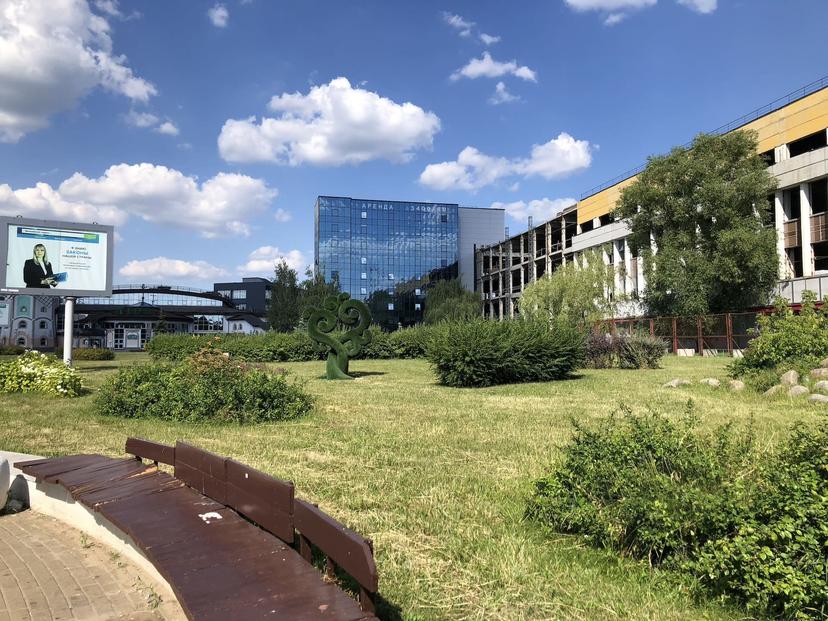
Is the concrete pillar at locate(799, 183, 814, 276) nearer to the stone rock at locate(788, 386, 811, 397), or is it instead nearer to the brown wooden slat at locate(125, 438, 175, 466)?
the stone rock at locate(788, 386, 811, 397)

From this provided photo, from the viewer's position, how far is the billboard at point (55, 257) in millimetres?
21828

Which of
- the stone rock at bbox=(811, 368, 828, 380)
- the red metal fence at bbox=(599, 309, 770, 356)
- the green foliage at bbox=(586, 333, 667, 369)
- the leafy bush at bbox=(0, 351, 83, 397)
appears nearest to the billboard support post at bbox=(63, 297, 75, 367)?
the leafy bush at bbox=(0, 351, 83, 397)

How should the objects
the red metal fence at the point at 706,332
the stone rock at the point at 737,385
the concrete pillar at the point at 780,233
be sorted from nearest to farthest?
the stone rock at the point at 737,385 < the red metal fence at the point at 706,332 < the concrete pillar at the point at 780,233

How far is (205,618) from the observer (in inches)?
94.6

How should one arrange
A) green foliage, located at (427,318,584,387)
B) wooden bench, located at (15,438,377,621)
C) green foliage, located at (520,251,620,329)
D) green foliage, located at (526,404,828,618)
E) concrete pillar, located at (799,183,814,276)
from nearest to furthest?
1. wooden bench, located at (15,438,377,621)
2. green foliage, located at (526,404,828,618)
3. green foliage, located at (427,318,584,387)
4. concrete pillar, located at (799,183,814,276)
5. green foliage, located at (520,251,620,329)

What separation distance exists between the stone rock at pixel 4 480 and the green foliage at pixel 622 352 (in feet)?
59.5

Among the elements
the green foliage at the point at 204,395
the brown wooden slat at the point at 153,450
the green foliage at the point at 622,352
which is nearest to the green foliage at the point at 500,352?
Answer: the green foliage at the point at 622,352

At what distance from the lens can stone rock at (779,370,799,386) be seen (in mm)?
11008

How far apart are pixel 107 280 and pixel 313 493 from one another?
2219 centimetres

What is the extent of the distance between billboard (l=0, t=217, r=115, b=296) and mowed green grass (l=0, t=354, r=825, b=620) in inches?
472

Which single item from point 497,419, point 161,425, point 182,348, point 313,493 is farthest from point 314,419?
point 182,348

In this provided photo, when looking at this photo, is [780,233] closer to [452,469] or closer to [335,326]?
[335,326]

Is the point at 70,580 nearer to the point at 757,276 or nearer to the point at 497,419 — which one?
the point at 497,419

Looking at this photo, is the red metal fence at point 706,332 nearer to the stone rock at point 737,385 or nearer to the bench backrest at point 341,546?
the stone rock at point 737,385
